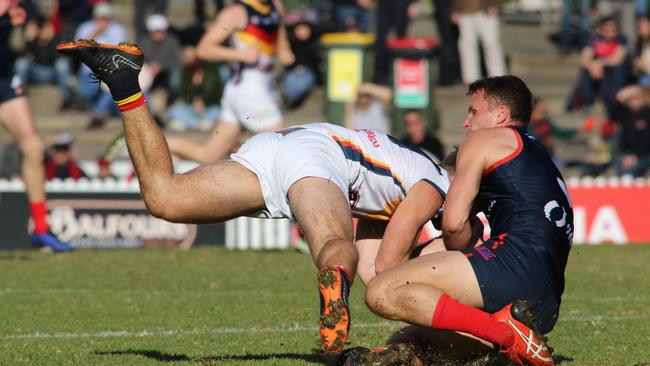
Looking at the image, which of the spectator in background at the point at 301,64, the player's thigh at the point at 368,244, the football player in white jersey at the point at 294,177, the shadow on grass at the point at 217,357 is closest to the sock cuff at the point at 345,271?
the football player in white jersey at the point at 294,177

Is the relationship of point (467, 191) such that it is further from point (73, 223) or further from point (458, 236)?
point (73, 223)

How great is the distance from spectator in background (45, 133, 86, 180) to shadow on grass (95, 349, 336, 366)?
867 centimetres

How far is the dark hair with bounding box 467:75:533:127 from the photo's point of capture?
634cm

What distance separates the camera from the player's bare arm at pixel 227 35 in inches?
481

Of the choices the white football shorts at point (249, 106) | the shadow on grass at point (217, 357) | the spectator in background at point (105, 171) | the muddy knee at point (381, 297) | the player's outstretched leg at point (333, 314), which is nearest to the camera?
the player's outstretched leg at point (333, 314)

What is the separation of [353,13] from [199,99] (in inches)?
130

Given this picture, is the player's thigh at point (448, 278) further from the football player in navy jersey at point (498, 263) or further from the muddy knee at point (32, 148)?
the muddy knee at point (32, 148)

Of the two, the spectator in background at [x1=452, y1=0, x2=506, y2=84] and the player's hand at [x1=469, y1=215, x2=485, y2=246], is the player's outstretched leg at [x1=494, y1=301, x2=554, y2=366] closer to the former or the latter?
the player's hand at [x1=469, y1=215, x2=485, y2=246]

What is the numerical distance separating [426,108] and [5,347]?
37.3ft

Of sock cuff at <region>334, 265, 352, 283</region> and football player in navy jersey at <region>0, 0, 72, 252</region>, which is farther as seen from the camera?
football player in navy jersey at <region>0, 0, 72, 252</region>

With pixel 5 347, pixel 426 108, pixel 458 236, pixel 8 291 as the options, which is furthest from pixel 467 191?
pixel 426 108

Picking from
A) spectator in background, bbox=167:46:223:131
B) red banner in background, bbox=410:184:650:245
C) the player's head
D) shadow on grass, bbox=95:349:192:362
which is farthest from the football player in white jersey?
spectator in background, bbox=167:46:223:131

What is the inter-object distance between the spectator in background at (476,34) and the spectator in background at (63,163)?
6473 millimetres

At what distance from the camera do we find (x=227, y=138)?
1237 cm
